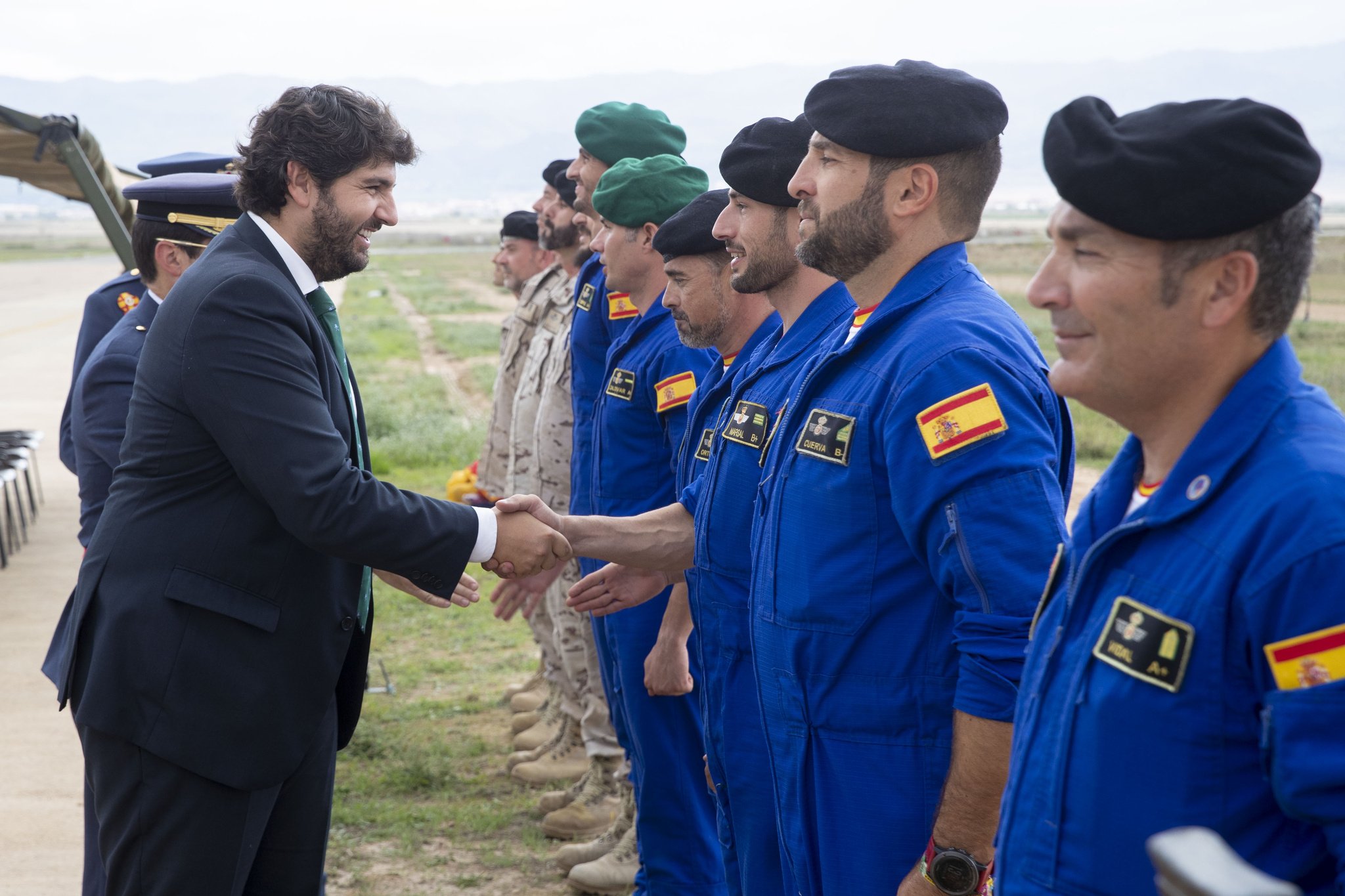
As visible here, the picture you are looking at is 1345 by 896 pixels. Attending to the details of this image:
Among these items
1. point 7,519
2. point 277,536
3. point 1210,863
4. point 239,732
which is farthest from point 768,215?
point 7,519

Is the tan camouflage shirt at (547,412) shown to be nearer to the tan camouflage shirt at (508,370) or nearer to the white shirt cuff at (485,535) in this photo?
the tan camouflage shirt at (508,370)

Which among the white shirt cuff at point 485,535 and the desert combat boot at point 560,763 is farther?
the desert combat boot at point 560,763

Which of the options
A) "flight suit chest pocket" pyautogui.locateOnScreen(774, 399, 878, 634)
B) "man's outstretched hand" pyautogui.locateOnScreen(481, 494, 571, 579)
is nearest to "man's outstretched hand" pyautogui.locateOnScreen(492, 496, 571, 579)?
"man's outstretched hand" pyautogui.locateOnScreen(481, 494, 571, 579)

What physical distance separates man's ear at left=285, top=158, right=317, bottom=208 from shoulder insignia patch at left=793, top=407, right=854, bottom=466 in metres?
1.34

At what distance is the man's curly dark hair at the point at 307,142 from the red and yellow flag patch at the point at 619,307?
1760 millimetres

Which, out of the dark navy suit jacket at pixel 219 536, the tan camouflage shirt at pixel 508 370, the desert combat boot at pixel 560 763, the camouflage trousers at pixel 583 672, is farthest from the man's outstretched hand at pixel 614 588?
the tan camouflage shirt at pixel 508 370

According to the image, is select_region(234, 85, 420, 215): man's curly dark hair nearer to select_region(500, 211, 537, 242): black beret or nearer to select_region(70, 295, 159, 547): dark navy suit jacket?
select_region(70, 295, 159, 547): dark navy suit jacket

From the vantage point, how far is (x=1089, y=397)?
1.51 meters

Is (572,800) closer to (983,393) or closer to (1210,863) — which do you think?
(983,393)

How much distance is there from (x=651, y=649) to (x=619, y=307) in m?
1.42

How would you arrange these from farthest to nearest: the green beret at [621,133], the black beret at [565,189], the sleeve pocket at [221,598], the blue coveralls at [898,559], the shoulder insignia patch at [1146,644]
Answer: the black beret at [565,189] < the green beret at [621,133] < the sleeve pocket at [221,598] < the blue coveralls at [898,559] < the shoulder insignia patch at [1146,644]

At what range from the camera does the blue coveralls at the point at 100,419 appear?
3447 mm

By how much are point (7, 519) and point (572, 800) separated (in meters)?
6.28

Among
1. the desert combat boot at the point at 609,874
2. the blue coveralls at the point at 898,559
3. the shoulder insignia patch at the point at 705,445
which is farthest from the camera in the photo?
the desert combat boot at the point at 609,874
